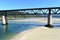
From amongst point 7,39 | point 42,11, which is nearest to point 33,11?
point 42,11

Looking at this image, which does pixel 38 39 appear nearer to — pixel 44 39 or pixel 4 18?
pixel 44 39

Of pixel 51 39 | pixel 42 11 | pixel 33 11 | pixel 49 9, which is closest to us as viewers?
pixel 51 39

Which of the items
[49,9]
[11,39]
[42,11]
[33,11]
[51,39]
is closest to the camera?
[51,39]

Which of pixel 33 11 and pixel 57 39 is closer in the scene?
pixel 57 39

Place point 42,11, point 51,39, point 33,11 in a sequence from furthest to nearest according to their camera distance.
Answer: point 33,11
point 42,11
point 51,39

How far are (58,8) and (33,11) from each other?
1635cm

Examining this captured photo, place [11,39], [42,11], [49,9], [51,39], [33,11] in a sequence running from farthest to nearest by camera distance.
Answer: [33,11], [42,11], [49,9], [11,39], [51,39]

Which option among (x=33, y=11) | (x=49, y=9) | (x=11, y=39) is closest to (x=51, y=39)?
(x=11, y=39)

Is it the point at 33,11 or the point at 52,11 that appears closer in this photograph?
the point at 52,11

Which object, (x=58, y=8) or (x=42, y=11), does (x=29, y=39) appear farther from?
(x=42, y=11)

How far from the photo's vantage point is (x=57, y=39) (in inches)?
1044

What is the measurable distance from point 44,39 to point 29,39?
104 inches

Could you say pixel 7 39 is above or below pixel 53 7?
below

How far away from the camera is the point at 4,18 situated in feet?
234
